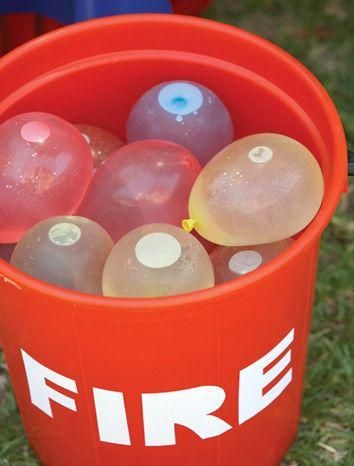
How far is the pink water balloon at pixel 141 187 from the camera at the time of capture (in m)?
1.25

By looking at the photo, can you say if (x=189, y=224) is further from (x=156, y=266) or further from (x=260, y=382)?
(x=260, y=382)

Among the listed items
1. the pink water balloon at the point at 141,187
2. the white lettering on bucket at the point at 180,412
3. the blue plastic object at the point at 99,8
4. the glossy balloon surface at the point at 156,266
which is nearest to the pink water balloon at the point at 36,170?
the pink water balloon at the point at 141,187

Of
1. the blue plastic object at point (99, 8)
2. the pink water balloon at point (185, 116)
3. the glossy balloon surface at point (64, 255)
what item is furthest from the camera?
the blue plastic object at point (99, 8)

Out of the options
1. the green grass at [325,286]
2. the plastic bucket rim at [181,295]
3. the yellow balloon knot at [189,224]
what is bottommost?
the green grass at [325,286]

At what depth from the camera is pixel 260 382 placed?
1225mm

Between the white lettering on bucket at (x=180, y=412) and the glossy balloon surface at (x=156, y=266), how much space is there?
0.15 metres

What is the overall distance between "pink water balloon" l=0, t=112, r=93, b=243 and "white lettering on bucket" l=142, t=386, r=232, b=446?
30cm

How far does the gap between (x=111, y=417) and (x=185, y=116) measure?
46 cm

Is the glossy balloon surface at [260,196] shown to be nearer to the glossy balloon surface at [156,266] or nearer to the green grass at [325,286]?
the glossy balloon surface at [156,266]

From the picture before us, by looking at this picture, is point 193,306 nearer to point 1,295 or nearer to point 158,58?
point 1,295

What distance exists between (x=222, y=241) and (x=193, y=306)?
186 mm

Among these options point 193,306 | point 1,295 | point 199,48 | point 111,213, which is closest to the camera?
point 193,306

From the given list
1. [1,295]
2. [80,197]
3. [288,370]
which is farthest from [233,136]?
[1,295]

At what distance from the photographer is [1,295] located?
1157mm
